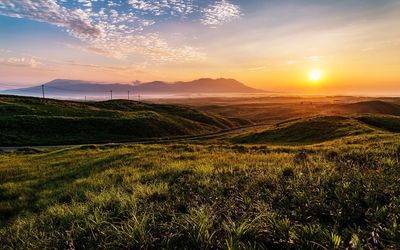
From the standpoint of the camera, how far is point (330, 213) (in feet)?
17.3

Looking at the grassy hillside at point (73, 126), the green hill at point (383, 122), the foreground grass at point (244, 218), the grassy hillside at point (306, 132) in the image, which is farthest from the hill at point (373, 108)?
the foreground grass at point (244, 218)

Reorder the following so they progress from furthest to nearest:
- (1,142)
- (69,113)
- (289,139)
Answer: (69,113) < (1,142) < (289,139)

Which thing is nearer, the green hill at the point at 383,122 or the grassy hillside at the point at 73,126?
the green hill at the point at 383,122

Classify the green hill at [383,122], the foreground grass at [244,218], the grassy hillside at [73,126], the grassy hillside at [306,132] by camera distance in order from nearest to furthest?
the foreground grass at [244,218], the grassy hillside at [306,132], the green hill at [383,122], the grassy hillside at [73,126]


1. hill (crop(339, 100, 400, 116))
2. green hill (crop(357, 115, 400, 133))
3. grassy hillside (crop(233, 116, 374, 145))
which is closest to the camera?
grassy hillside (crop(233, 116, 374, 145))

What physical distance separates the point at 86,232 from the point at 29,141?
6069 cm

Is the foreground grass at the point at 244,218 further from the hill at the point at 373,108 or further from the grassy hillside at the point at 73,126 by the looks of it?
the hill at the point at 373,108

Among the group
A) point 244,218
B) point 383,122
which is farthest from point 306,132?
point 244,218

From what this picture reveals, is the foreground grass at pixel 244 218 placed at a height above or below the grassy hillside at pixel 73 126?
above

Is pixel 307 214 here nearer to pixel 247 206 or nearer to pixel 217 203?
pixel 247 206

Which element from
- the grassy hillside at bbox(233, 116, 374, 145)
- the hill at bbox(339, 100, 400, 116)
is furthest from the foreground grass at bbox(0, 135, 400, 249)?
the hill at bbox(339, 100, 400, 116)

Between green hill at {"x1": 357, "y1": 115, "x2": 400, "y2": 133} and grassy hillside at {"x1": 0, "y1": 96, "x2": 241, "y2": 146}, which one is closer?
green hill at {"x1": 357, "y1": 115, "x2": 400, "y2": 133}

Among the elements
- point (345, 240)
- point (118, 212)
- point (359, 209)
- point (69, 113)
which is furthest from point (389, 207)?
point (69, 113)

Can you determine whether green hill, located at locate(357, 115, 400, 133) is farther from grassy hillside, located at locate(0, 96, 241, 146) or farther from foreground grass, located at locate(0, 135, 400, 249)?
foreground grass, located at locate(0, 135, 400, 249)
